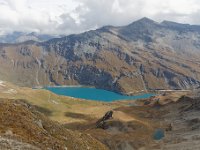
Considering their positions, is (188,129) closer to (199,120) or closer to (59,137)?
(199,120)

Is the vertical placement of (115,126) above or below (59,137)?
below

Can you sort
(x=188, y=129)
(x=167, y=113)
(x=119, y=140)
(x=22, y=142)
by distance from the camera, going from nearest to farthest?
(x=22, y=142) < (x=119, y=140) < (x=188, y=129) < (x=167, y=113)

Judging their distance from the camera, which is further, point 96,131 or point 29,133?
point 96,131

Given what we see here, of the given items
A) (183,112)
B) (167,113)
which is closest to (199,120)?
(183,112)

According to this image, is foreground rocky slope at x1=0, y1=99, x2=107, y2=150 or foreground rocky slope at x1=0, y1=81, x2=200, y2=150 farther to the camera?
foreground rocky slope at x1=0, y1=81, x2=200, y2=150

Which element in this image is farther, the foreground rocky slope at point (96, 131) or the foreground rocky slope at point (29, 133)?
the foreground rocky slope at point (96, 131)

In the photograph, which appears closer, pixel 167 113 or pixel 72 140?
pixel 72 140

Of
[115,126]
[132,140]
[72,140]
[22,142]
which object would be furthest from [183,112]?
[22,142]

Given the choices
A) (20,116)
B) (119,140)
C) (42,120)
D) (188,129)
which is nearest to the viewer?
(20,116)

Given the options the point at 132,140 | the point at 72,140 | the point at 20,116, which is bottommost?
the point at 132,140

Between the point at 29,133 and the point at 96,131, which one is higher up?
the point at 29,133
